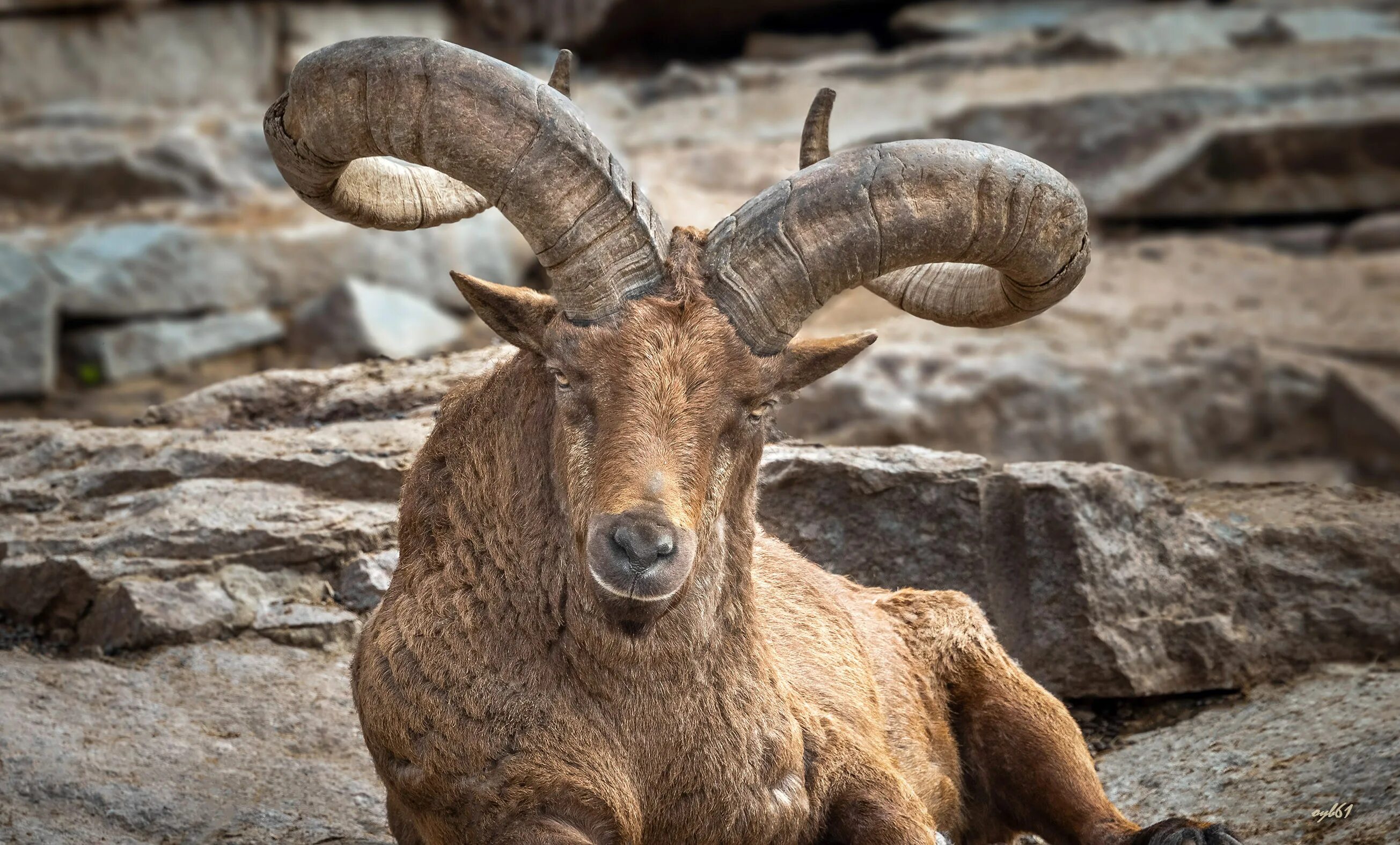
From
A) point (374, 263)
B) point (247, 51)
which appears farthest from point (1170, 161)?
point (247, 51)

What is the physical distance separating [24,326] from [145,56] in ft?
12.4

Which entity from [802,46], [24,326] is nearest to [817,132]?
[24,326]

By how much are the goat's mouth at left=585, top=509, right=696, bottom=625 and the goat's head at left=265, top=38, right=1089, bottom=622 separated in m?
0.21

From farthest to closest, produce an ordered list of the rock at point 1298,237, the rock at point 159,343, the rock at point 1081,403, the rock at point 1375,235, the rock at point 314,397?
the rock at point 1298,237 < the rock at point 1375,235 < the rock at point 159,343 < the rock at point 1081,403 < the rock at point 314,397

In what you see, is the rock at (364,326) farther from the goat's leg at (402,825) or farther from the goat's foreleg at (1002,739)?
the goat's leg at (402,825)

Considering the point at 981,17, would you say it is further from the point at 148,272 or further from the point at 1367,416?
the point at 148,272

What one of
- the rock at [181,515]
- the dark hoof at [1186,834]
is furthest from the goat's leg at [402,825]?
the dark hoof at [1186,834]

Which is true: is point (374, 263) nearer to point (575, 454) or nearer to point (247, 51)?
point (247, 51)

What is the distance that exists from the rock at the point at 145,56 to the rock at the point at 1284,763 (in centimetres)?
1295

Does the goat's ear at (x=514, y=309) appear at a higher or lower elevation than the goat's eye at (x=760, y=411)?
higher

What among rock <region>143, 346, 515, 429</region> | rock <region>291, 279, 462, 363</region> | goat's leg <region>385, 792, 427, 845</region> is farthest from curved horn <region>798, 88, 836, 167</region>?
rock <region>291, 279, 462, 363</region>

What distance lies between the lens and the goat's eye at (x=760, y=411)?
15.3 ft

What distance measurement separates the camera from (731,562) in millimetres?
4922

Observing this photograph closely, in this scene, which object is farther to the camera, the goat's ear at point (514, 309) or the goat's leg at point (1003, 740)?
the goat's leg at point (1003, 740)
